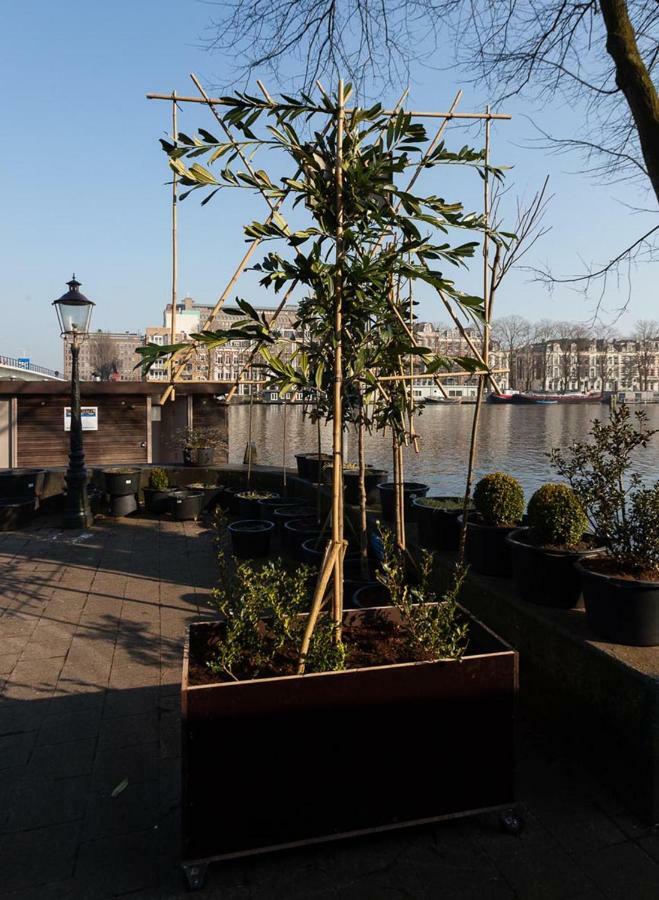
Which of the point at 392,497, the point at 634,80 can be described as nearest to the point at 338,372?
the point at 634,80

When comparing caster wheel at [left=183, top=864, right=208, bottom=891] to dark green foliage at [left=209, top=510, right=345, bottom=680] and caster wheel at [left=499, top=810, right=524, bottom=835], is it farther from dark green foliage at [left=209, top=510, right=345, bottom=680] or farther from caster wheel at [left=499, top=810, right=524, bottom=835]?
caster wheel at [left=499, top=810, right=524, bottom=835]

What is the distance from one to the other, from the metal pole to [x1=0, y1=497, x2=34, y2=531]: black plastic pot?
0.59 metres

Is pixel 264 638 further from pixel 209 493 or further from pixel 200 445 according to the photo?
pixel 200 445

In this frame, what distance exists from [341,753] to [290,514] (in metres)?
5.23

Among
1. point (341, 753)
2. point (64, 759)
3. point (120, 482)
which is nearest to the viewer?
point (341, 753)

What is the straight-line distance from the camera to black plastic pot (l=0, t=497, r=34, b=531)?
836cm

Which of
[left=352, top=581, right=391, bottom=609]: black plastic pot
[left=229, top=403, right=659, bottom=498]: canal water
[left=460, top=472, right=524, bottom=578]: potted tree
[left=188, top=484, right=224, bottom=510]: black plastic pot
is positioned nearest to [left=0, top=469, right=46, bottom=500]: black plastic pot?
[left=188, top=484, right=224, bottom=510]: black plastic pot

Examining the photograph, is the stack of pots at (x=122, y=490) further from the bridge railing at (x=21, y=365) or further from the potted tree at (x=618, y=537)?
the bridge railing at (x=21, y=365)

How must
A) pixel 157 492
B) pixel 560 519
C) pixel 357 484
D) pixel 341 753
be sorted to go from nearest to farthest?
pixel 341 753
pixel 560 519
pixel 357 484
pixel 157 492

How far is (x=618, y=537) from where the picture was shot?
3039 mm

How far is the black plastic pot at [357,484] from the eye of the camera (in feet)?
24.1

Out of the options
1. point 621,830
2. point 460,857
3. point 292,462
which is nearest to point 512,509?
point 621,830

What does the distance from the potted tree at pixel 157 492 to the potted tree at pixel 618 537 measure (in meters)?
7.03

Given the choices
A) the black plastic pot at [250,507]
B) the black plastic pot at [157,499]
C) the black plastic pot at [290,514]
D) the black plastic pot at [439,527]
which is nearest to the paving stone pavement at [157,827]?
the black plastic pot at [439,527]
